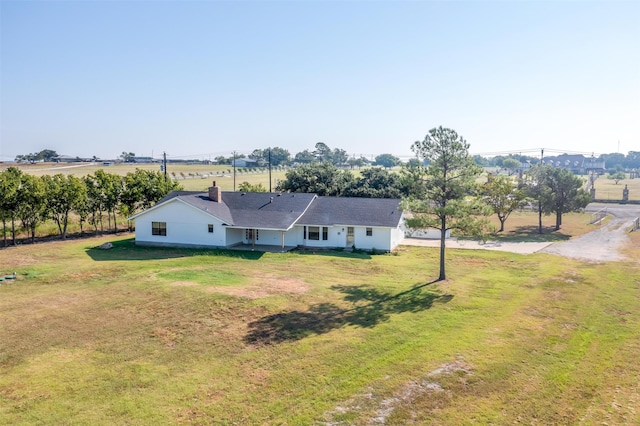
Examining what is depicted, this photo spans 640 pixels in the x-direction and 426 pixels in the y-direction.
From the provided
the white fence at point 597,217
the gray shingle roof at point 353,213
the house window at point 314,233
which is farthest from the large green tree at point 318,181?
the white fence at point 597,217

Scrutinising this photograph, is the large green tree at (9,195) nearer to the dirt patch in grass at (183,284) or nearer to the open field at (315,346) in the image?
the open field at (315,346)

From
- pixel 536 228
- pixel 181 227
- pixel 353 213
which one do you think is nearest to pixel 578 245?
pixel 536 228

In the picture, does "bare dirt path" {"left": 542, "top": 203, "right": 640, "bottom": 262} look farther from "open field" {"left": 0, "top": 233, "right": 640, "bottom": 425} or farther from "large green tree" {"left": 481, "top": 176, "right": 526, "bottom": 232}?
"large green tree" {"left": 481, "top": 176, "right": 526, "bottom": 232}

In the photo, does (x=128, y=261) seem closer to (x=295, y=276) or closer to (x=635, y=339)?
(x=295, y=276)

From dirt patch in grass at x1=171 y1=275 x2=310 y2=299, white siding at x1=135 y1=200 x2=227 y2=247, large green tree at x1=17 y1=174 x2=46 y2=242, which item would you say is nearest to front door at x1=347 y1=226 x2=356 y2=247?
white siding at x1=135 y1=200 x2=227 y2=247

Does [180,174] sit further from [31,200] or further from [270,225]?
[270,225]

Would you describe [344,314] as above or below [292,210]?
below
